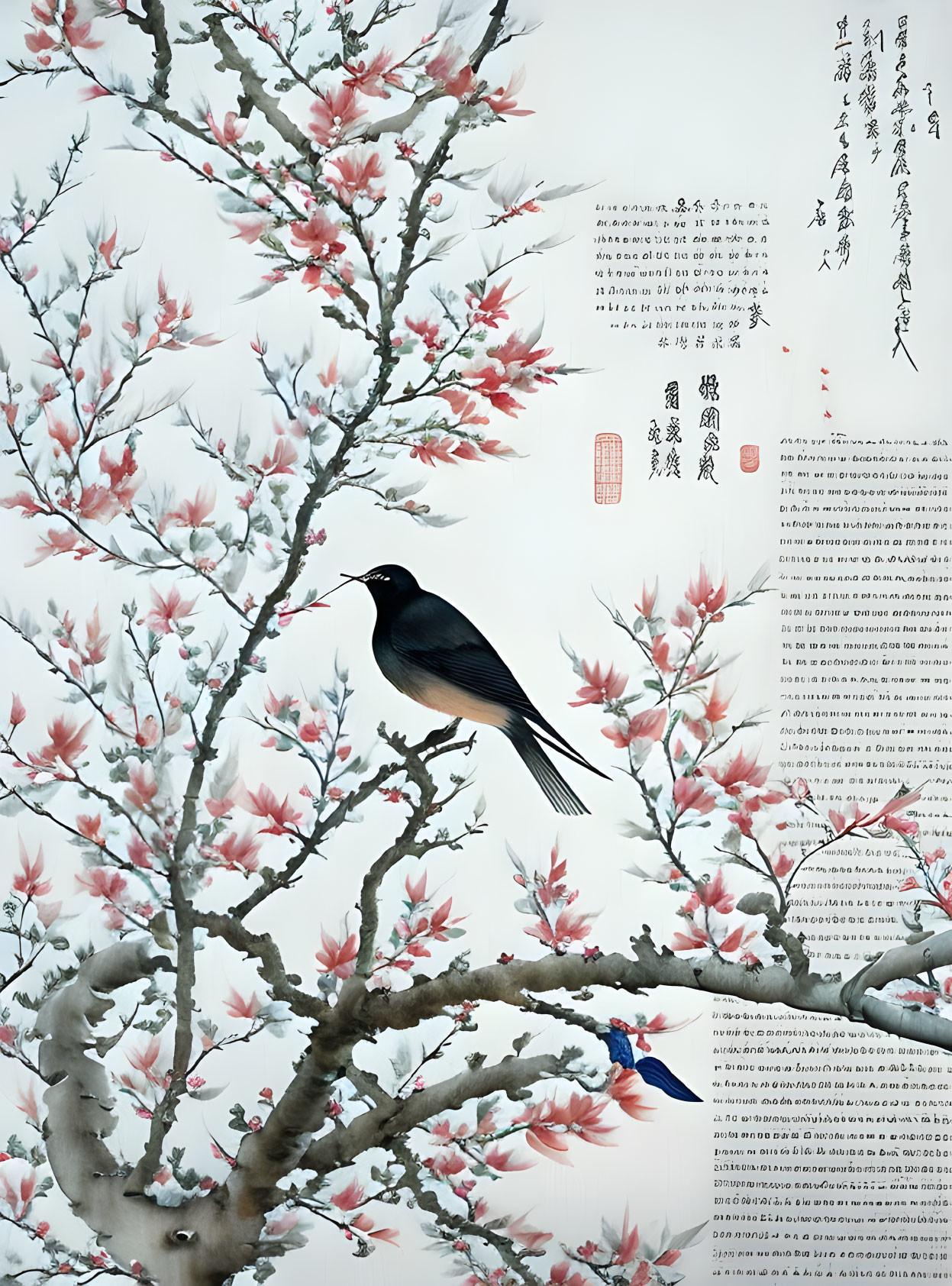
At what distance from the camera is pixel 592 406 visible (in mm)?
1405

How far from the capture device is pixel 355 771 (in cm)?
142

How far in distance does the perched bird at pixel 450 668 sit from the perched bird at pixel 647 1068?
1.09 ft

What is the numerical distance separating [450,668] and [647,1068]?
0.65 m

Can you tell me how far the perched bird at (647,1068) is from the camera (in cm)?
140

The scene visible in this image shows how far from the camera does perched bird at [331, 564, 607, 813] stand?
1401mm

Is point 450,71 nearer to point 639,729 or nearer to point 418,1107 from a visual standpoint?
point 639,729

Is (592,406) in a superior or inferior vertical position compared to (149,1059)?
superior

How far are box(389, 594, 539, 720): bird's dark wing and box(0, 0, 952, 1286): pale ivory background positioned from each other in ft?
0.11

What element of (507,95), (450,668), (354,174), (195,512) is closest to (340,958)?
(450,668)

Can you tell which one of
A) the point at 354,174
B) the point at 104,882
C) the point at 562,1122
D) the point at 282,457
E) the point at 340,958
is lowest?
the point at 562,1122

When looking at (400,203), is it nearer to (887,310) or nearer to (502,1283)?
(887,310)

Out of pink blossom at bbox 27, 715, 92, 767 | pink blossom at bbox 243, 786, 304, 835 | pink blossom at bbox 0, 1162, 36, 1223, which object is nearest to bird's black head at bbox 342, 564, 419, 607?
pink blossom at bbox 243, 786, 304, 835

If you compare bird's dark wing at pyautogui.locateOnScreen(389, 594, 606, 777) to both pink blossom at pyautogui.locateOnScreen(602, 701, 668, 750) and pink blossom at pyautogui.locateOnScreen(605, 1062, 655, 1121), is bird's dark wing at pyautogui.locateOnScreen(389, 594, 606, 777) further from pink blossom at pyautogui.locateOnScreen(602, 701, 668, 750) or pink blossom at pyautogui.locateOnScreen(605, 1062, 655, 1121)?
pink blossom at pyautogui.locateOnScreen(605, 1062, 655, 1121)

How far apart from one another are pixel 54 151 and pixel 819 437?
3.91ft
